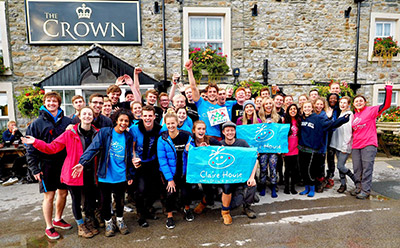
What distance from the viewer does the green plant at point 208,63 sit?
7.95m

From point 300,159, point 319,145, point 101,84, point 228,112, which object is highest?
point 101,84

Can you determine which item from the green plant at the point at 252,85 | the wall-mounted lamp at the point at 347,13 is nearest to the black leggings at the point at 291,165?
the green plant at the point at 252,85

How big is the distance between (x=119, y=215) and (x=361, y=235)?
3.32 meters

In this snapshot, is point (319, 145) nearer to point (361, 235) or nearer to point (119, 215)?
point (361, 235)

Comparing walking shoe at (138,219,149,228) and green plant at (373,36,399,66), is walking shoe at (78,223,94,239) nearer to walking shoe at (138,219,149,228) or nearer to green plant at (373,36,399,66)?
walking shoe at (138,219,149,228)

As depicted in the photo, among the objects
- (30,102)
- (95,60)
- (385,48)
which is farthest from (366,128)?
(30,102)

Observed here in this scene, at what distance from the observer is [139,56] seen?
26.4ft

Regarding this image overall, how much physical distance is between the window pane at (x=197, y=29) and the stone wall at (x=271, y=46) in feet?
1.56

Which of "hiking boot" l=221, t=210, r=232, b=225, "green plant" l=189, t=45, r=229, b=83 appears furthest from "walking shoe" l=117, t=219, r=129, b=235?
"green plant" l=189, t=45, r=229, b=83

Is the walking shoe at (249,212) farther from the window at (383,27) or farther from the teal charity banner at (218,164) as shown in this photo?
the window at (383,27)

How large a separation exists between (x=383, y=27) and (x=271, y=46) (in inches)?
181

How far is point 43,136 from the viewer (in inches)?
124

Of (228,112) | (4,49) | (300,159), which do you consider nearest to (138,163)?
(228,112)

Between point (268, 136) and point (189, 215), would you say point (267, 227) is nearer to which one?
point (189, 215)
